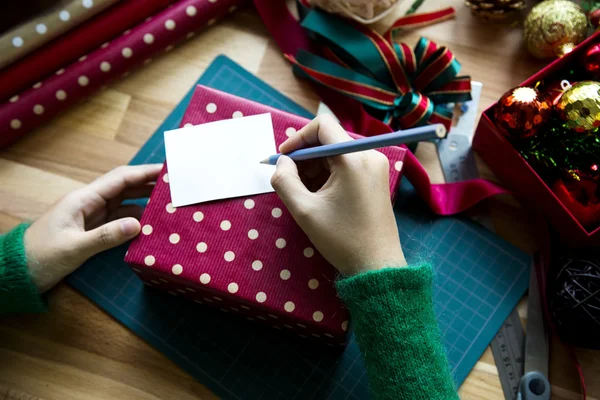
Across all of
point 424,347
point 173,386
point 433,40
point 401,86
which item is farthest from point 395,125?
point 173,386

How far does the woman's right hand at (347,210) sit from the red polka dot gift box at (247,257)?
0.15 ft

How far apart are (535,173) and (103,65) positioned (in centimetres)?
72

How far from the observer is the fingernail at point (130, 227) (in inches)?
27.4

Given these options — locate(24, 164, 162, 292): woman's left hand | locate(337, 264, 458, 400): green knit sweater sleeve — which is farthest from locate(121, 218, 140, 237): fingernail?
locate(337, 264, 458, 400): green knit sweater sleeve

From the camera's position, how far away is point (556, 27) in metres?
0.83

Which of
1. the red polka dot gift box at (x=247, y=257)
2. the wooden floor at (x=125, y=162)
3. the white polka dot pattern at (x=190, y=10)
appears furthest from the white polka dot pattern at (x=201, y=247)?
the white polka dot pattern at (x=190, y=10)

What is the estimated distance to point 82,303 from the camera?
0.84 metres

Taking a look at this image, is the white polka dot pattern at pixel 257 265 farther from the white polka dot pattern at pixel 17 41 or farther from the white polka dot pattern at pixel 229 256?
the white polka dot pattern at pixel 17 41

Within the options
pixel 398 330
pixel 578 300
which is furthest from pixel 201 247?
Answer: pixel 578 300

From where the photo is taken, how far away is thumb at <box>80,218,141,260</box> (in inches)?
27.5

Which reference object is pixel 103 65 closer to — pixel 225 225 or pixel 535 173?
pixel 225 225

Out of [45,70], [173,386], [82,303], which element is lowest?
[173,386]

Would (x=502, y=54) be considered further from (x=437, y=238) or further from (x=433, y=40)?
(x=437, y=238)

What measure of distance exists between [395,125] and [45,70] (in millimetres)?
608
